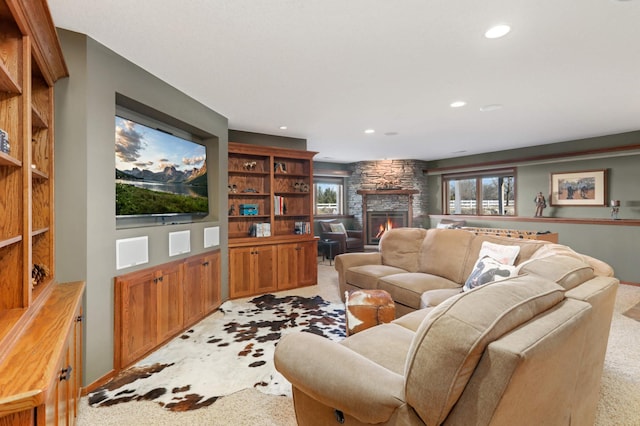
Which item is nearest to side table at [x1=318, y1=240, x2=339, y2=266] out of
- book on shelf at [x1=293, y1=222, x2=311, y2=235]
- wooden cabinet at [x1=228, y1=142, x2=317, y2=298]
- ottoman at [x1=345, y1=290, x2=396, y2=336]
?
wooden cabinet at [x1=228, y1=142, x2=317, y2=298]

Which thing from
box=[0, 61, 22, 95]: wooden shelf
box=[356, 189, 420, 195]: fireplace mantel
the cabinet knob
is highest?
box=[0, 61, 22, 95]: wooden shelf

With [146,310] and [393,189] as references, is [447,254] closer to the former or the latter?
[146,310]

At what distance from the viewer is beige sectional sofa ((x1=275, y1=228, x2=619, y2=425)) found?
3.05 ft

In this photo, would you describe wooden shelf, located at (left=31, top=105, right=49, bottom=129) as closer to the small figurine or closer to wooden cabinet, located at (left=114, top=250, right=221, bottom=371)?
wooden cabinet, located at (left=114, top=250, right=221, bottom=371)

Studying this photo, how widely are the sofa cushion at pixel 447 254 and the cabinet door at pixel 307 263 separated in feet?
6.04

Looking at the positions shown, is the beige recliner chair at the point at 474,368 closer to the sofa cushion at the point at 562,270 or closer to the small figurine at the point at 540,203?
the sofa cushion at the point at 562,270

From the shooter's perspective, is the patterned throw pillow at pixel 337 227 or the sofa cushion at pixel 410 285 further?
the patterned throw pillow at pixel 337 227

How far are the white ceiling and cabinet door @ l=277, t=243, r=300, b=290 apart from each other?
6.11 feet

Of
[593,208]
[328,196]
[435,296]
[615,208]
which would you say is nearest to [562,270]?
[435,296]

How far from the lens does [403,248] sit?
13.5 ft

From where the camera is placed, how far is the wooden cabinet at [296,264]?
483 cm

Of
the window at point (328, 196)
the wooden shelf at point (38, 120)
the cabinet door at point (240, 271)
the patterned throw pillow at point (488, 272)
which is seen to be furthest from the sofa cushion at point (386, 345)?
the window at point (328, 196)

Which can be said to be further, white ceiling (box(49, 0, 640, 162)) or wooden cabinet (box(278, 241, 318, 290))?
wooden cabinet (box(278, 241, 318, 290))

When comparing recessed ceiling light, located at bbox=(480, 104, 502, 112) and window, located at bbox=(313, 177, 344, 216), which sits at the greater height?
recessed ceiling light, located at bbox=(480, 104, 502, 112)
